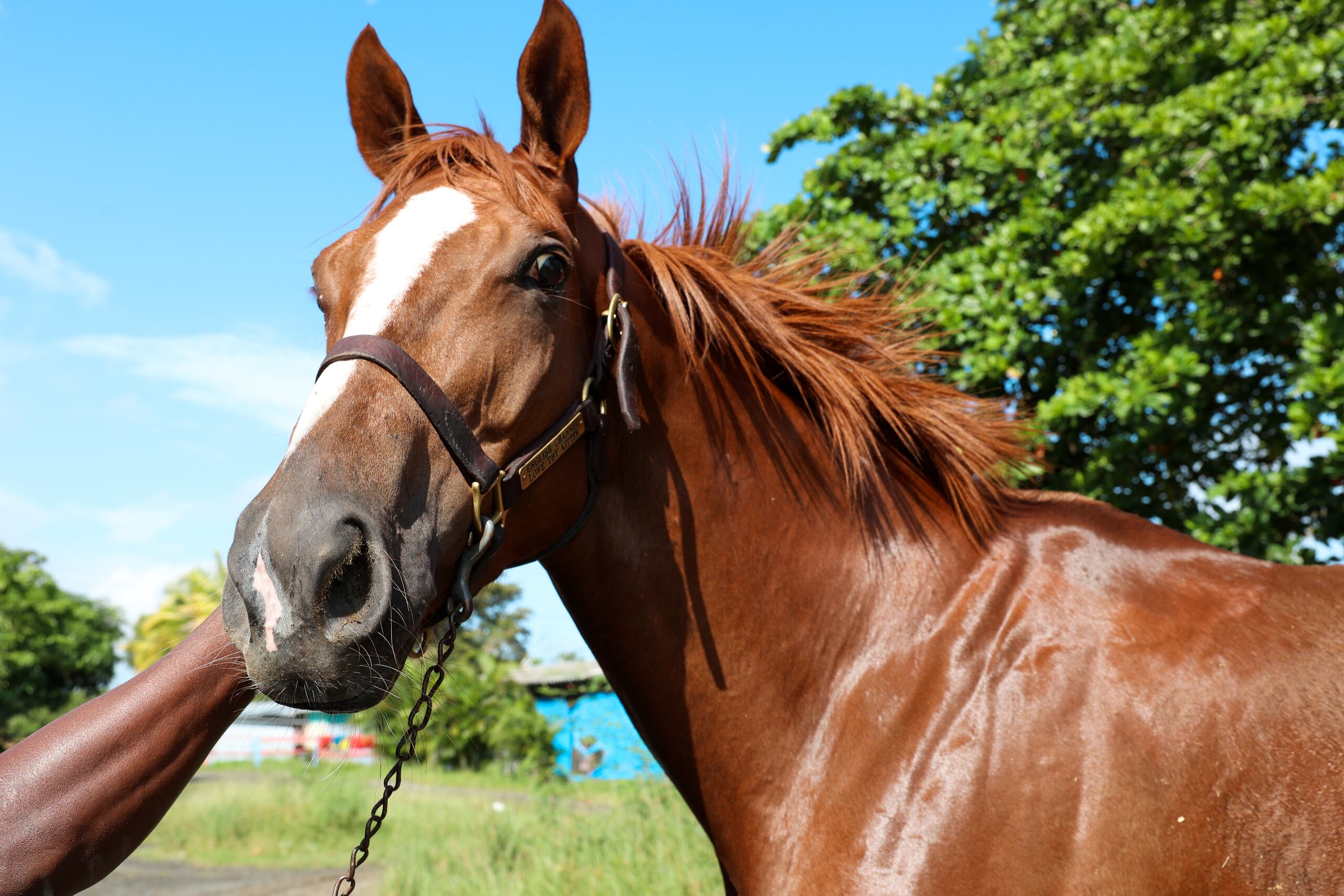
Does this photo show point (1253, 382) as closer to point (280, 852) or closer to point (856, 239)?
point (856, 239)

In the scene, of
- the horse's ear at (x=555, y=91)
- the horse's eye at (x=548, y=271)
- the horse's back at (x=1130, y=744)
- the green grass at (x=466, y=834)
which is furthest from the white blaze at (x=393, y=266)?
the horse's back at (x=1130, y=744)

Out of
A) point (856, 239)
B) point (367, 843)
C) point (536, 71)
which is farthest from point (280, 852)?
point (536, 71)

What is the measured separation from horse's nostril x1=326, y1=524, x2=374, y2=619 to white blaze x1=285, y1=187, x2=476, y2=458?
219 millimetres

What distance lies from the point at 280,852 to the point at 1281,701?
40.2 ft

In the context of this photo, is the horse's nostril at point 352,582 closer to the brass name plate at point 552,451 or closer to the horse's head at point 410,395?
the horse's head at point 410,395

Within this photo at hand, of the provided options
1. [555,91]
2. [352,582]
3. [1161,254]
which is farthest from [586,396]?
[1161,254]

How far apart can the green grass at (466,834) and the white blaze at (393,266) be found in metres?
0.80

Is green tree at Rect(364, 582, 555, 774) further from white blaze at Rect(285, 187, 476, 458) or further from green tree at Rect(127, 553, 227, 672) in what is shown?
green tree at Rect(127, 553, 227, 672)

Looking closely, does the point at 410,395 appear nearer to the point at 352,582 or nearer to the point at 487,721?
the point at 352,582

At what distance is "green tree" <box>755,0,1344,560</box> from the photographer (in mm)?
4684

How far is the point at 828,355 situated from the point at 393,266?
112 cm

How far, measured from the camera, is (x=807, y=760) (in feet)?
6.29

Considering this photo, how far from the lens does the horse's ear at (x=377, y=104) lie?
88.5 inches

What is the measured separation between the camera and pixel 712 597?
202 centimetres
